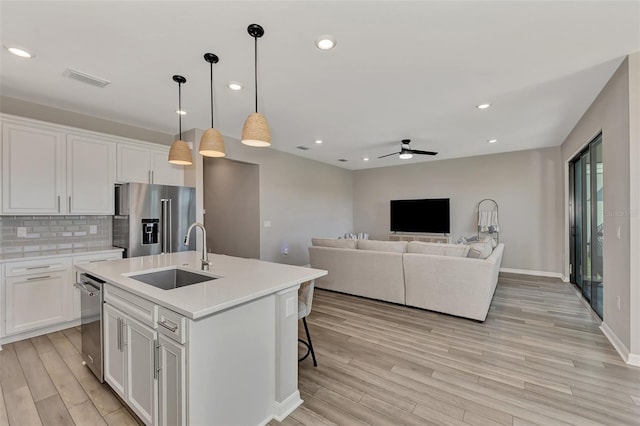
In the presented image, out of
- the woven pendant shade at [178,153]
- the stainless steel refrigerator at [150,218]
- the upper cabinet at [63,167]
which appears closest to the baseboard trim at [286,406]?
the woven pendant shade at [178,153]

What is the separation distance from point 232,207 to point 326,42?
456 centimetres

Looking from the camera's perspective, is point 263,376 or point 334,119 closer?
point 263,376

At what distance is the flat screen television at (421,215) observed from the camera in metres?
7.07

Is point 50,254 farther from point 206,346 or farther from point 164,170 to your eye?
point 206,346

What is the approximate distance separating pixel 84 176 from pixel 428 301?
477cm

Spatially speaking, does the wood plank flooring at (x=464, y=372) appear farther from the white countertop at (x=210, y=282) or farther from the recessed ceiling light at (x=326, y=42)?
the recessed ceiling light at (x=326, y=42)

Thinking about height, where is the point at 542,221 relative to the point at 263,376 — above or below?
above

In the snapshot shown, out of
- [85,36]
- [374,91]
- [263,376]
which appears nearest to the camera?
[263,376]

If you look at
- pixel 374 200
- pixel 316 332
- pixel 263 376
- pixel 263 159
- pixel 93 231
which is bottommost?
pixel 316 332

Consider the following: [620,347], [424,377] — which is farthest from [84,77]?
[620,347]

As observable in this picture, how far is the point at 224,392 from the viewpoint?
5.29 feet

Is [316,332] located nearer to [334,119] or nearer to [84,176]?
[334,119]

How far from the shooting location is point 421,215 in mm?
7418

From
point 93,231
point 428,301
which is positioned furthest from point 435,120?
point 93,231
